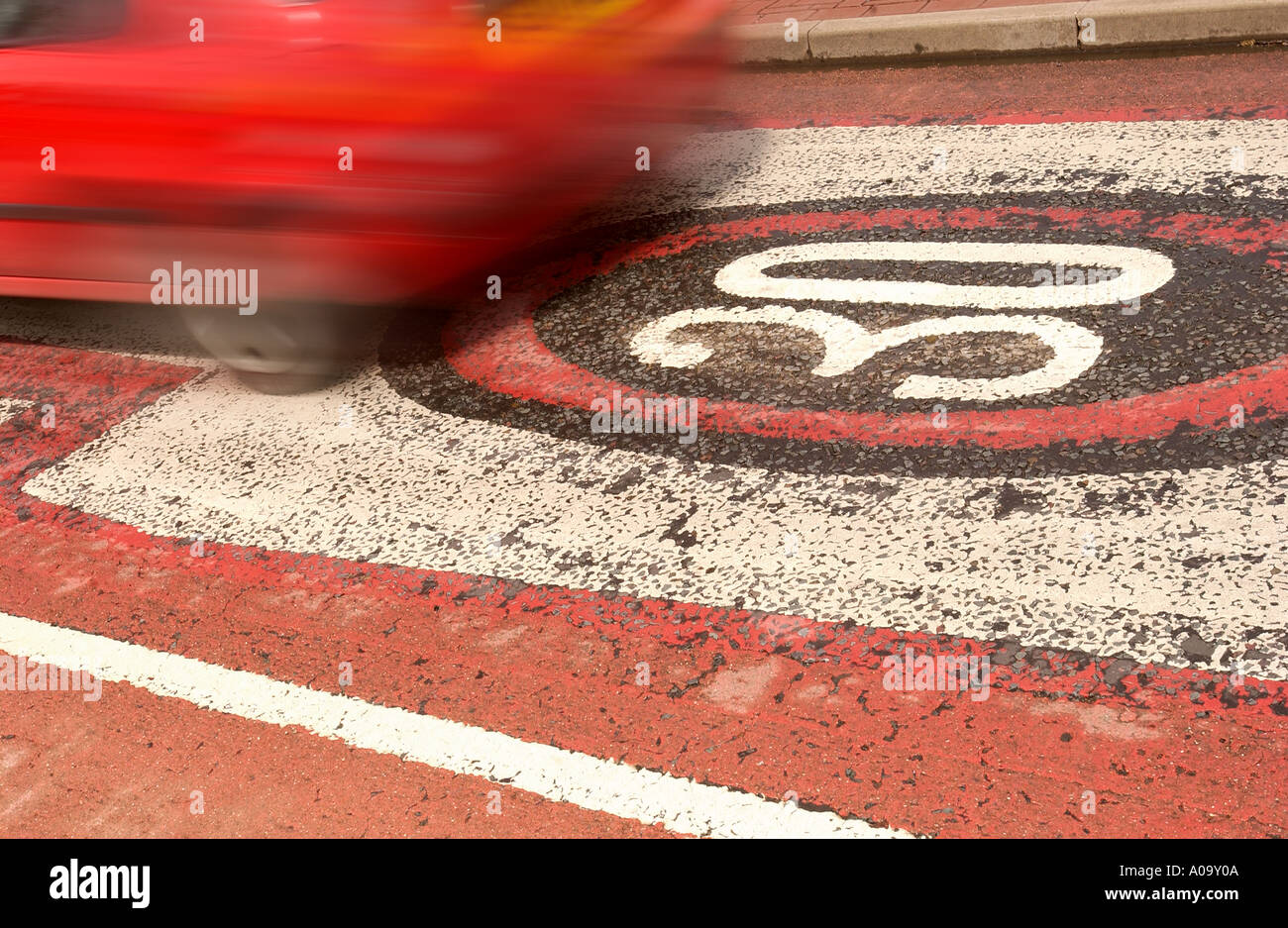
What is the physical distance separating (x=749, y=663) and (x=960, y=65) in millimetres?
5007

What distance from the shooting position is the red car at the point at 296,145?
393 centimetres

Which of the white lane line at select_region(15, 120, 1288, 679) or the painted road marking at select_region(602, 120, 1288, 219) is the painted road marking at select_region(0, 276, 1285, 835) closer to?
the white lane line at select_region(15, 120, 1288, 679)

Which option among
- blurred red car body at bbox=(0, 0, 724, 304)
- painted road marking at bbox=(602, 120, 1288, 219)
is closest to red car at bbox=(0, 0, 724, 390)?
blurred red car body at bbox=(0, 0, 724, 304)

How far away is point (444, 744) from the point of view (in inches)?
113

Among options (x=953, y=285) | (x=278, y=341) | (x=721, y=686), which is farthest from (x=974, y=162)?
(x=721, y=686)

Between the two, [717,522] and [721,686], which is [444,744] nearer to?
[721,686]

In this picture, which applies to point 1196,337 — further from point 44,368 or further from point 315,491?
point 44,368

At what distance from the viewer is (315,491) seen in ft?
13.0

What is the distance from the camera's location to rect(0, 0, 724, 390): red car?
12.9 ft

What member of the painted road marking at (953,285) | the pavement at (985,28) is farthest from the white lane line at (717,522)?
the pavement at (985,28)

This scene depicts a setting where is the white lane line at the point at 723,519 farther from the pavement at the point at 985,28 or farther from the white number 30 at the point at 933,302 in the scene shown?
the pavement at the point at 985,28

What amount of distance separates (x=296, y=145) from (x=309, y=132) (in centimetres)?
7

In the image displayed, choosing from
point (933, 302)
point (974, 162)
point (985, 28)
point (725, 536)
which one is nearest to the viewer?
point (725, 536)
